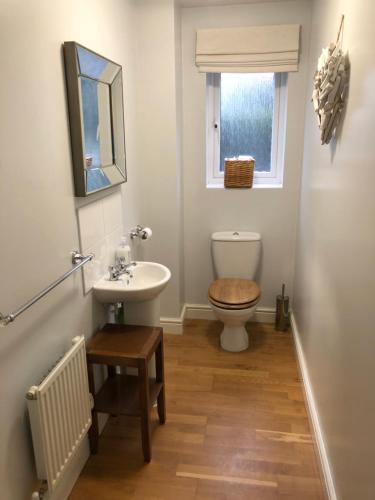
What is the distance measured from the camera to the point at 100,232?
2.06 m

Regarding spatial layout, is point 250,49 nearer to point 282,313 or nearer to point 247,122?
point 247,122

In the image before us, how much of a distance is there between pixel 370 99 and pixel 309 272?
1290 millimetres

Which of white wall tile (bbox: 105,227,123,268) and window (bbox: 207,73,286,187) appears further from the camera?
window (bbox: 207,73,286,187)

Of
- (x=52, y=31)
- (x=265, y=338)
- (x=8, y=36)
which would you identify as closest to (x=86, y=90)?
(x=52, y=31)

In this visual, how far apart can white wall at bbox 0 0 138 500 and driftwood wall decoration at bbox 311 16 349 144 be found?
1061 mm

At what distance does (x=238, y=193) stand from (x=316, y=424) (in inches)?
66.9

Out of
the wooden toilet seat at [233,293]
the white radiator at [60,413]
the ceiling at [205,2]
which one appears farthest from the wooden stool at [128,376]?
the ceiling at [205,2]

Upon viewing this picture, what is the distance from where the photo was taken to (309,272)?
2381 mm

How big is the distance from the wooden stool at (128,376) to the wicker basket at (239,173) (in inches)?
54.6

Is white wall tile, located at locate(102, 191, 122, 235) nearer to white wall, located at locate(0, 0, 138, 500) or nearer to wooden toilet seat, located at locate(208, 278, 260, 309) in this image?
white wall, located at locate(0, 0, 138, 500)

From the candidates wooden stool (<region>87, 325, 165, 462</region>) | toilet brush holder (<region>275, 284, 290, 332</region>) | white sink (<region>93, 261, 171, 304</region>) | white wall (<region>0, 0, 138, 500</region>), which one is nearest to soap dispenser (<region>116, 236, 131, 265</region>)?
white sink (<region>93, 261, 171, 304</region>)

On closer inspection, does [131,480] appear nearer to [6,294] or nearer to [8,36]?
[6,294]

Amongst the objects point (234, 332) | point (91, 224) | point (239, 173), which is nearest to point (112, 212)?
point (91, 224)

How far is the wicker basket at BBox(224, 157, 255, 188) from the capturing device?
2.96 m
